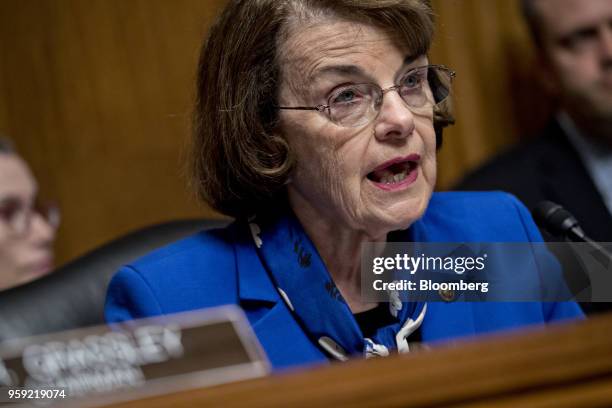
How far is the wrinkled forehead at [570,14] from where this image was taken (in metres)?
2.04

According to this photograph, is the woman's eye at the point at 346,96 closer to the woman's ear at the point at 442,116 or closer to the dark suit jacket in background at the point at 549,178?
the woman's ear at the point at 442,116

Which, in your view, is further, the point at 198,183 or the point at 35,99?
the point at 35,99

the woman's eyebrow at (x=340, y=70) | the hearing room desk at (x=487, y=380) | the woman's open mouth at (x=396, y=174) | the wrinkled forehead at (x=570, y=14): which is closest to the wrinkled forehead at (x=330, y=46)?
the woman's eyebrow at (x=340, y=70)

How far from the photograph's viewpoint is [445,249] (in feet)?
3.45

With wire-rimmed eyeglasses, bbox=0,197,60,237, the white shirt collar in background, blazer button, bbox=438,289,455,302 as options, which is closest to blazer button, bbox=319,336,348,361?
blazer button, bbox=438,289,455,302

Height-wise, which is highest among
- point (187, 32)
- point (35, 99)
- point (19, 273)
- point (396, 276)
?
point (187, 32)

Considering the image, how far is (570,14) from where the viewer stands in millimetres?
2133

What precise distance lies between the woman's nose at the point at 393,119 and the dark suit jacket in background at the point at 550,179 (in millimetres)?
224

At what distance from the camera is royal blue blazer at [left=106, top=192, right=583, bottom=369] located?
1.14 metres

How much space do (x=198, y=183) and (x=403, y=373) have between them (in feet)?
2.37

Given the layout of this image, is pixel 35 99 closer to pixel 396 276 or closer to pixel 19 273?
pixel 19 273

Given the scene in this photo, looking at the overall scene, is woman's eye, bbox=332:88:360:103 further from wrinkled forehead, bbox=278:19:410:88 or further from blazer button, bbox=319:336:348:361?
blazer button, bbox=319:336:348:361

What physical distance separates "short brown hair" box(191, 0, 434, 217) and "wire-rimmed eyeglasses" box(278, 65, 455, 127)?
1.6 inches

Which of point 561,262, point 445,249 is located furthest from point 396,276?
point 561,262
